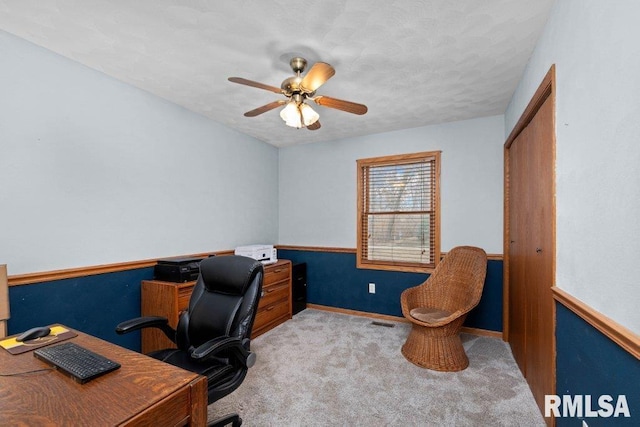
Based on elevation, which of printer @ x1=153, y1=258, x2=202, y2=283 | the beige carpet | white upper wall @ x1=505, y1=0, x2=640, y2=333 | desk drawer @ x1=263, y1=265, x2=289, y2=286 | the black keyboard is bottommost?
the beige carpet

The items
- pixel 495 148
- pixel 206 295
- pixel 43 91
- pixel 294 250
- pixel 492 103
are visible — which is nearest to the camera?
pixel 206 295

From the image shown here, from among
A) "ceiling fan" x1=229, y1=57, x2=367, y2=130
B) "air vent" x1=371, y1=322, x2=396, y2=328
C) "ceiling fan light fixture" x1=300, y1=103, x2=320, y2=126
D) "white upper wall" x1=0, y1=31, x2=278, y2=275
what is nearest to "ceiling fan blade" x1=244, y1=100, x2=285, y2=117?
"ceiling fan" x1=229, y1=57, x2=367, y2=130

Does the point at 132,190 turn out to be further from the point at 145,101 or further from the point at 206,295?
the point at 206,295

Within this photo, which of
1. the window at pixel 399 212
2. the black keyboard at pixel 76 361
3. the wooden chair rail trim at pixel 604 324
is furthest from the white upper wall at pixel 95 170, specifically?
the wooden chair rail trim at pixel 604 324

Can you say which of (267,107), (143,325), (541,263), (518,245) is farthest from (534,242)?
(143,325)

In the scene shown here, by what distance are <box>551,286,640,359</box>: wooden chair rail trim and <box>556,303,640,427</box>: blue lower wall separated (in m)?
0.03

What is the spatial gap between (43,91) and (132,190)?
90cm

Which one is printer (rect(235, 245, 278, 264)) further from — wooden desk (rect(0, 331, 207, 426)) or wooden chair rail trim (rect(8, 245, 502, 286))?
wooden desk (rect(0, 331, 207, 426))

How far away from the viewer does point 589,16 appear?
1194 millimetres

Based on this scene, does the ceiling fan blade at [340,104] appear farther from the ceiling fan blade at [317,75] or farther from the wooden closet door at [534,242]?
the wooden closet door at [534,242]

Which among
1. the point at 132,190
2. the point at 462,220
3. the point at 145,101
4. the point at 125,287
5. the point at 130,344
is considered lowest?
the point at 130,344

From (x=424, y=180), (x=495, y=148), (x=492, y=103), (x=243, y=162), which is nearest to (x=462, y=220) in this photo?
(x=424, y=180)

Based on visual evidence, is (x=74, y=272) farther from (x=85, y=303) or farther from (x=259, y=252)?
(x=259, y=252)

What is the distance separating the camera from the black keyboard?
1.05 metres
